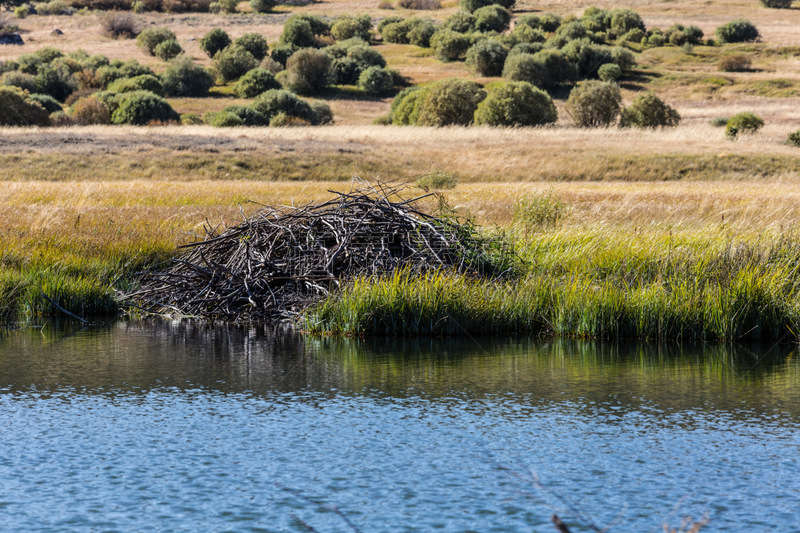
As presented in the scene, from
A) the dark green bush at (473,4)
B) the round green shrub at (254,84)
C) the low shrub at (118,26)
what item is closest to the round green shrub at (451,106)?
the round green shrub at (254,84)

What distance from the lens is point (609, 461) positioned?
207 inches

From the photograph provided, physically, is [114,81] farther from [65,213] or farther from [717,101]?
[65,213]

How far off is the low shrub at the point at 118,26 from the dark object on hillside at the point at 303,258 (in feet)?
311

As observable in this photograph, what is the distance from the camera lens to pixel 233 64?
76.2m

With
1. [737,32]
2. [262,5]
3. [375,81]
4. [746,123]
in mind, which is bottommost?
[746,123]

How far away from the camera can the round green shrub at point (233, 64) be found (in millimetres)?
76250

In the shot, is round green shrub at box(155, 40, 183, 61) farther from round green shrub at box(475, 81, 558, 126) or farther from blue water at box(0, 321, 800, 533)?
blue water at box(0, 321, 800, 533)

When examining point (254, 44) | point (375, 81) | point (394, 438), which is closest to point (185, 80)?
point (375, 81)

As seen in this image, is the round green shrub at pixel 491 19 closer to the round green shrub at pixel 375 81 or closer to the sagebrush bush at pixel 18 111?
the round green shrub at pixel 375 81

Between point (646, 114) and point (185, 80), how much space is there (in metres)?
37.3

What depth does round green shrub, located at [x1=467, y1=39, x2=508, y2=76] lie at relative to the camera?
7806 centimetres

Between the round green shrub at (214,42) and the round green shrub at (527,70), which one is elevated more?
the round green shrub at (214,42)

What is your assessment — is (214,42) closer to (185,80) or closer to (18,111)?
(185,80)

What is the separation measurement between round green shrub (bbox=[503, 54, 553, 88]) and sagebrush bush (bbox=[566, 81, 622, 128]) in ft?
64.7
